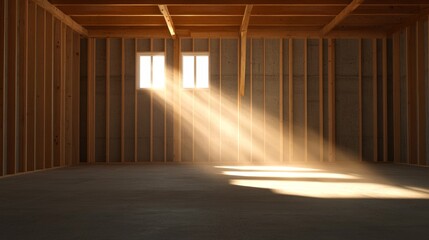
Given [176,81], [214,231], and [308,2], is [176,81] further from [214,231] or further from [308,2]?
[214,231]

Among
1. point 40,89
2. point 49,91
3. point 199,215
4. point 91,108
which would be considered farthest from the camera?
point 91,108

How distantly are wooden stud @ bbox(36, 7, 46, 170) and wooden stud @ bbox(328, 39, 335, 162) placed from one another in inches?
331

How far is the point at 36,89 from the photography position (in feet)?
38.6

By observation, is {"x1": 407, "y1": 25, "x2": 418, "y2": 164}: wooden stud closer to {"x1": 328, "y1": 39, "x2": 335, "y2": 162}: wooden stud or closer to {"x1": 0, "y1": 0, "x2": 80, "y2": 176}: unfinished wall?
{"x1": 328, "y1": 39, "x2": 335, "y2": 162}: wooden stud

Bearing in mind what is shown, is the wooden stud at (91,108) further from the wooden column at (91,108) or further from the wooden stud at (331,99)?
the wooden stud at (331,99)

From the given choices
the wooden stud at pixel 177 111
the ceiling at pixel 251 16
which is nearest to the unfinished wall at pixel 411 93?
the ceiling at pixel 251 16

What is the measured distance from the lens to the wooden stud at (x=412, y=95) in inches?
545

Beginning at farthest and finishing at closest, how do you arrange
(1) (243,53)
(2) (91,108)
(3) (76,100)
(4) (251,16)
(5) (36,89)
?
(2) (91,108)
(3) (76,100)
(1) (243,53)
(4) (251,16)
(5) (36,89)

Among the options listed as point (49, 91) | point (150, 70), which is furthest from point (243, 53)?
point (49, 91)

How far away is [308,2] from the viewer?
39.6 ft

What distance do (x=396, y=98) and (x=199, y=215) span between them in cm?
1189

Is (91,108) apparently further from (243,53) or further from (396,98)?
(396,98)

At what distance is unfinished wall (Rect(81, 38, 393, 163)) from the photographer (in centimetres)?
1520

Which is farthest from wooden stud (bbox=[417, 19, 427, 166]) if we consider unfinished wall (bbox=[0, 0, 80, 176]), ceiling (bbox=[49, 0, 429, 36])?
unfinished wall (bbox=[0, 0, 80, 176])
